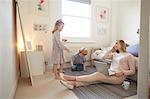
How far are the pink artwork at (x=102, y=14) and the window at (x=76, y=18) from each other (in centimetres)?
32

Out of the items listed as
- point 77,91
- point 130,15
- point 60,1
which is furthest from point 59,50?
point 130,15

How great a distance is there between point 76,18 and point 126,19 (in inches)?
60.8

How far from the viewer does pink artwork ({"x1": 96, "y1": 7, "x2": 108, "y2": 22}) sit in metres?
4.58

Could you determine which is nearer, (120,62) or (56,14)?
(120,62)

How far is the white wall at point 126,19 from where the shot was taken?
4062 millimetres

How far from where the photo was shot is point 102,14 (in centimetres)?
463

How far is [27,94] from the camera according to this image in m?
2.08

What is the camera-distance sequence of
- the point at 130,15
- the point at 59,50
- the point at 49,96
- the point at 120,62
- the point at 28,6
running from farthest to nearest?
the point at 130,15
the point at 28,6
the point at 59,50
the point at 120,62
the point at 49,96

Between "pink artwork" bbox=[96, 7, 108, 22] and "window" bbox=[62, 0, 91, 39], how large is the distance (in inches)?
12.6

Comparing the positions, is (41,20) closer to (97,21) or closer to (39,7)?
(39,7)

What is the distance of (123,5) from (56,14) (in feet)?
7.10

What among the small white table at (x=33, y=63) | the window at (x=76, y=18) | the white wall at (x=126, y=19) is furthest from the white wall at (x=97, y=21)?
the small white table at (x=33, y=63)

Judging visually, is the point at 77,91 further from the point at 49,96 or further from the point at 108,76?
the point at 108,76

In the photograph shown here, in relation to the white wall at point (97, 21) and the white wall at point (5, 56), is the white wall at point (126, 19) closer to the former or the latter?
the white wall at point (97, 21)
